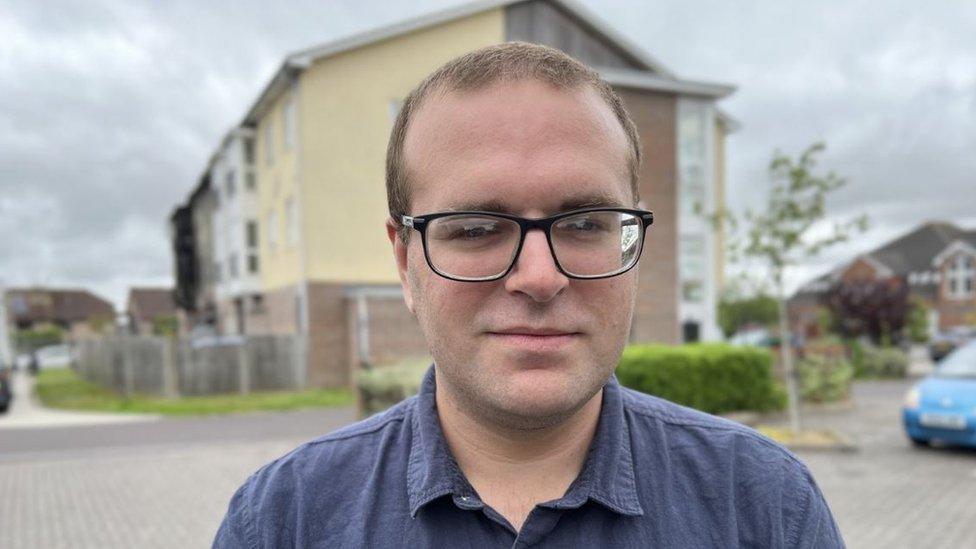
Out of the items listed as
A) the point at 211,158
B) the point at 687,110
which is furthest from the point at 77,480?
the point at 211,158

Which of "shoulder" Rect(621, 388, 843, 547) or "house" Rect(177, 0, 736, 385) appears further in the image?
"house" Rect(177, 0, 736, 385)

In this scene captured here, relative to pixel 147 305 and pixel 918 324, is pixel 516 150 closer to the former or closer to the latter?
pixel 918 324

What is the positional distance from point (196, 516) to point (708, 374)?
7744 mm

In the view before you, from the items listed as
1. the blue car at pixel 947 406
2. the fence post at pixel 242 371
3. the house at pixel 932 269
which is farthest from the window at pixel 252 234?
the house at pixel 932 269

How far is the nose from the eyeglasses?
0.01 meters

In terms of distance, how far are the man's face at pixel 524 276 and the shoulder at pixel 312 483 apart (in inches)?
11.8

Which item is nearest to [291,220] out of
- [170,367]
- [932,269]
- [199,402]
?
[170,367]

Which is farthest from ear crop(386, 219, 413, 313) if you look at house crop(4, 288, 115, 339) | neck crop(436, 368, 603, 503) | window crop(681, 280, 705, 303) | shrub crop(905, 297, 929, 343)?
house crop(4, 288, 115, 339)

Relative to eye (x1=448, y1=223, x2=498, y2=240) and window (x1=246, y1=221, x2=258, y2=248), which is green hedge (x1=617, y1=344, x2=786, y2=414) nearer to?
eye (x1=448, y1=223, x2=498, y2=240)

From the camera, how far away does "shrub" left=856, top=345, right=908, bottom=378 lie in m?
21.2

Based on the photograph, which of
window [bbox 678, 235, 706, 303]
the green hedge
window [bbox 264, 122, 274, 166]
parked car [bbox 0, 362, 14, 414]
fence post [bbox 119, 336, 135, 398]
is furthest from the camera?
window [bbox 678, 235, 706, 303]

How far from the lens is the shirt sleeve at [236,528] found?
1387mm

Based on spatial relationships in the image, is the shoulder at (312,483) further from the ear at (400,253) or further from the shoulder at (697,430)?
the shoulder at (697,430)

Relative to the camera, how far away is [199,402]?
16.1 metres
